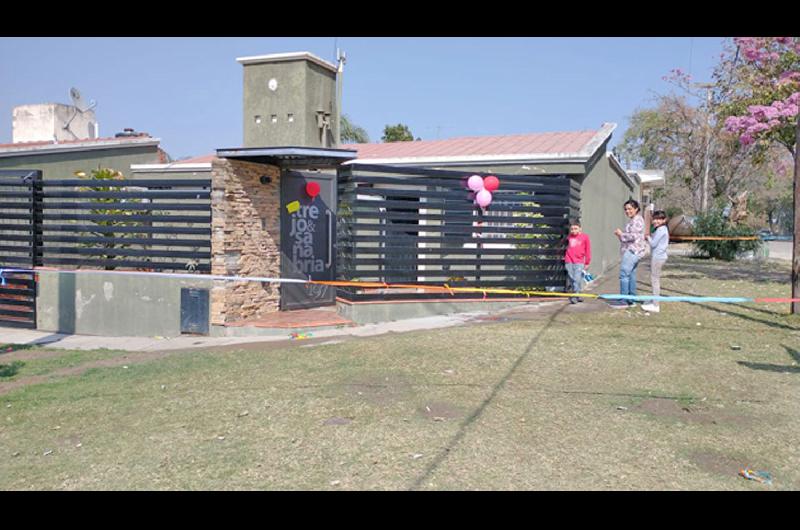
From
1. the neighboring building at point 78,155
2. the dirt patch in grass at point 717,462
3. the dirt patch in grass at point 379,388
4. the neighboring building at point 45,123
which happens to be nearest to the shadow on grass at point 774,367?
the dirt patch in grass at point 717,462

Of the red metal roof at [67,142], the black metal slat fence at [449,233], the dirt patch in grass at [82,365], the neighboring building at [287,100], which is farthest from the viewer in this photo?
the red metal roof at [67,142]

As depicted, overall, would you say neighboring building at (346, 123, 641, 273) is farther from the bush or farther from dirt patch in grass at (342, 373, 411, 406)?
dirt patch in grass at (342, 373, 411, 406)

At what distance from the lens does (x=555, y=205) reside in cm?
1138

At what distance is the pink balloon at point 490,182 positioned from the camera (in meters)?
10.7

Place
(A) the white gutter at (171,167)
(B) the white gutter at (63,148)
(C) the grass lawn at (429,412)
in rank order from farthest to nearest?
1. (B) the white gutter at (63,148)
2. (A) the white gutter at (171,167)
3. (C) the grass lawn at (429,412)

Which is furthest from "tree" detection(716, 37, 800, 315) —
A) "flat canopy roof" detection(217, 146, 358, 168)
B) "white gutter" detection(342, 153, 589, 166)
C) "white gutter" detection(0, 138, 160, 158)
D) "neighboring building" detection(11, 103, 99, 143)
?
"neighboring building" detection(11, 103, 99, 143)

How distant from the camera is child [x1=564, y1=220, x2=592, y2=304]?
10859 millimetres

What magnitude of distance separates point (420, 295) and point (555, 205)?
3.05 meters

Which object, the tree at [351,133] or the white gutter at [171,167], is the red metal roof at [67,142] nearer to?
the white gutter at [171,167]

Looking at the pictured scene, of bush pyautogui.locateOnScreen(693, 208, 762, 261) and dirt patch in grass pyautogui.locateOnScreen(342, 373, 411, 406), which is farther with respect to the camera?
bush pyautogui.locateOnScreen(693, 208, 762, 261)

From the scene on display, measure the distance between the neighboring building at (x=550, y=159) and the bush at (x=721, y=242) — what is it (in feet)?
18.6

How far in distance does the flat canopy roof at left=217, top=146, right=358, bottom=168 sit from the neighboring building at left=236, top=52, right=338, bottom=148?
15.6 ft

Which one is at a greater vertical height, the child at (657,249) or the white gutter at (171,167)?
the white gutter at (171,167)
